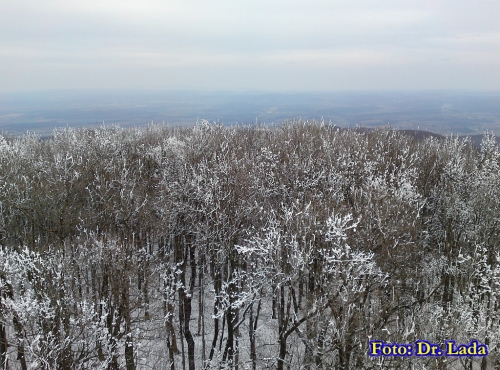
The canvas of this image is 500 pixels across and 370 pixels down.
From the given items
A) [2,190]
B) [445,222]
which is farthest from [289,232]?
[2,190]

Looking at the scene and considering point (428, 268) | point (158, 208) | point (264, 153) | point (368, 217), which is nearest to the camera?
point (368, 217)

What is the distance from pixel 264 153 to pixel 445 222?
1436 centimetres

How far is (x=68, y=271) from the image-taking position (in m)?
15.8

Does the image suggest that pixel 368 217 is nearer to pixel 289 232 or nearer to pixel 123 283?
pixel 289 232

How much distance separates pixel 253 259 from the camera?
24719 mm

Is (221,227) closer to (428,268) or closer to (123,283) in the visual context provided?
(123,283)

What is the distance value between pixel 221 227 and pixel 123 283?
7050mm

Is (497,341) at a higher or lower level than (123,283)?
lower

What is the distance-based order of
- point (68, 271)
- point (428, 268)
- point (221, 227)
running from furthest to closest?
point (428, 268)
point (221, 227)
point (68, 271)

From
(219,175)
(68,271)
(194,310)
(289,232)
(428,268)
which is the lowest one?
(194,310)

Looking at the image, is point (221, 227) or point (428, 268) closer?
point (221, 227)

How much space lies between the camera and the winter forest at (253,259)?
1452 cm

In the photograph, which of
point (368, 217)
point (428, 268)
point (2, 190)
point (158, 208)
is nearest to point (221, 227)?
point (158, 208)

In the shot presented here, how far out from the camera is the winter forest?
1452 cm
